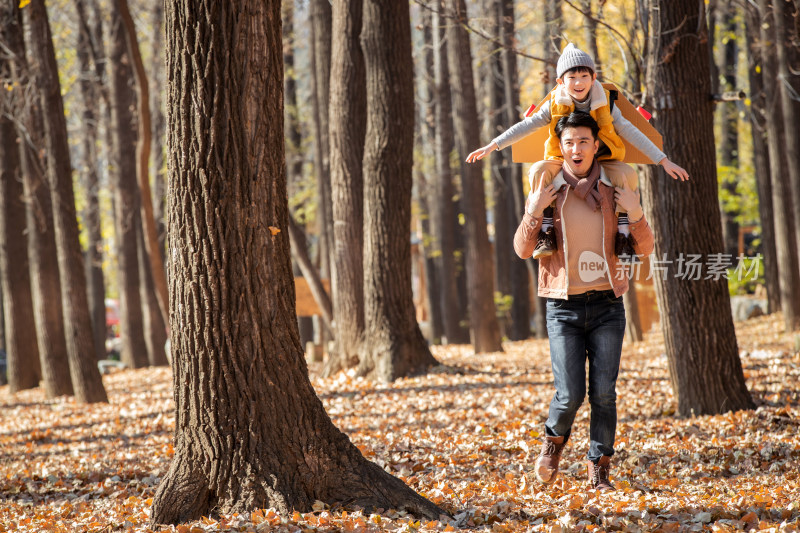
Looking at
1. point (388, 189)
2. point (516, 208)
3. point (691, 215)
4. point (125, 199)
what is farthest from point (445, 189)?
point (691, 215)

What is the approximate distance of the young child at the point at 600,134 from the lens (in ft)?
13.8

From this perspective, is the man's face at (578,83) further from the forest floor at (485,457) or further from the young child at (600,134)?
the forest floor at (485,457)

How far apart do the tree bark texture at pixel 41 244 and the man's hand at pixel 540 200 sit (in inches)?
408

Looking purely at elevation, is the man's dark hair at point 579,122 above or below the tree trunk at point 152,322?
above

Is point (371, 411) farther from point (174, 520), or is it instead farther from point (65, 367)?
point (65, 367)

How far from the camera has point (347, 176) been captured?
35.7ft

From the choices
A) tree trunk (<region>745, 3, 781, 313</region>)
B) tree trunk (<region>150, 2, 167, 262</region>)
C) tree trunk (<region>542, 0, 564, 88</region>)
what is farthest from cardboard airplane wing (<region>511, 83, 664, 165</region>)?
tree trunk (<region>150, 2, 167, 262</region>)

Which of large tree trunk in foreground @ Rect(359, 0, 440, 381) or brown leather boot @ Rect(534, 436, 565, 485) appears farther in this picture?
large tree trunk in foreground @ Rect(359, 0, 440, 381)

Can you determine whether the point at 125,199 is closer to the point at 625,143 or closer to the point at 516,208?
the point at 516,208

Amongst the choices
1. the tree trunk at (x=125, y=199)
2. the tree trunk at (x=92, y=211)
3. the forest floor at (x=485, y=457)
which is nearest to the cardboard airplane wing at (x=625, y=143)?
the forest floor at (x=485, y=457)

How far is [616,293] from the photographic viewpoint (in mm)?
4164

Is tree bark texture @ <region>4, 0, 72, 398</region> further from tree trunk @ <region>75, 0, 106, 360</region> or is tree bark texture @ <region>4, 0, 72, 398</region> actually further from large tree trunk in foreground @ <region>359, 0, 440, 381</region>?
tree trunk @ <region>75, 0, 106, 360</region>

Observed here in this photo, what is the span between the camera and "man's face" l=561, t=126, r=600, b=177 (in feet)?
13.6

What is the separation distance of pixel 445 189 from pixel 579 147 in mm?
14296
